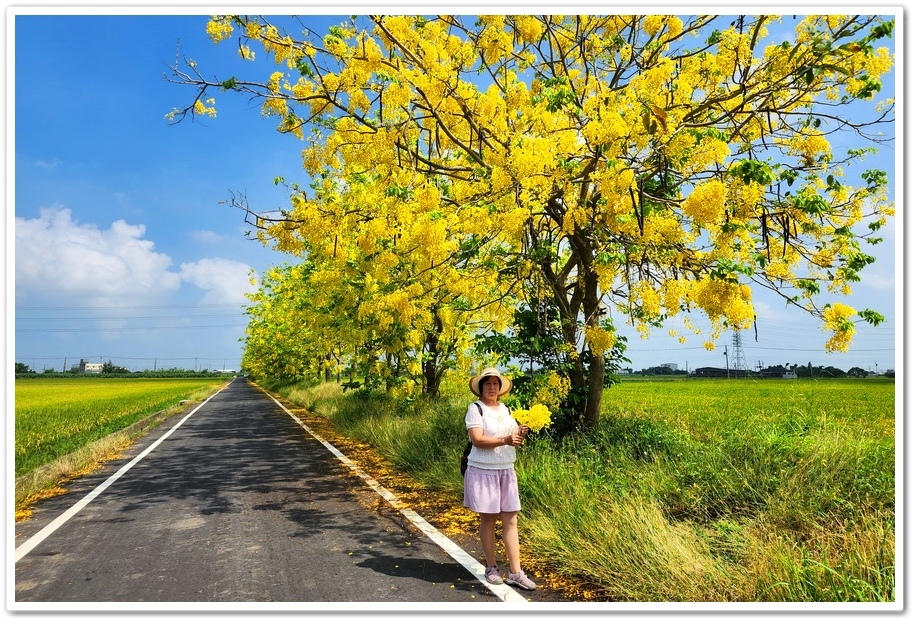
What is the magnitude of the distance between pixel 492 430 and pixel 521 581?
111 cm

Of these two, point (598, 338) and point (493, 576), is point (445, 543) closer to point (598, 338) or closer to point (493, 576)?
point (493, 576)

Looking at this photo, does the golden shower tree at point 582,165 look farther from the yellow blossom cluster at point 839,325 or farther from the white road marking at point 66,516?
the white road marking at point 66,516

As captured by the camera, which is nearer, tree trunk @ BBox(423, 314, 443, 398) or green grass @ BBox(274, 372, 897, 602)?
green grass @ BBox(274, 372, 897, 602)

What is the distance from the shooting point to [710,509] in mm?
5441

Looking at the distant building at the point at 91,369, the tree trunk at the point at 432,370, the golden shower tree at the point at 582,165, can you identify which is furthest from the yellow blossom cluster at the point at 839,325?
the distant building at the point at 91,369

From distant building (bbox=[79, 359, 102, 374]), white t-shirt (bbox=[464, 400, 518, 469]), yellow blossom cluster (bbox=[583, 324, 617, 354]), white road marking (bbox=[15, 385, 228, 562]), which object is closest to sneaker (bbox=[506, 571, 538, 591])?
white t-shirt (bbox=[464, 400, 518, 469])

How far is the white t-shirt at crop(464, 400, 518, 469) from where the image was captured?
14.1 feet

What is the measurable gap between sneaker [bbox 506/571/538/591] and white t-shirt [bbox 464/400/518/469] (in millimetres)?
775

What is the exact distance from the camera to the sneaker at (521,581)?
4.19 m

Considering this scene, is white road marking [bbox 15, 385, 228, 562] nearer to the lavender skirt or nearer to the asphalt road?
the asphalt road

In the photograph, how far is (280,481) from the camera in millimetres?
8727

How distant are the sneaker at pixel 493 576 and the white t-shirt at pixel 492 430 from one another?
0.76 meters

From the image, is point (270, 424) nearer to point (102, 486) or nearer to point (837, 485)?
point (102, 486)
